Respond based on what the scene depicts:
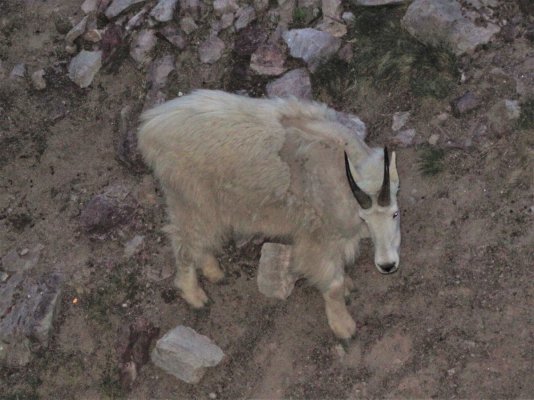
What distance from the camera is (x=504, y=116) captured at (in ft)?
25.4

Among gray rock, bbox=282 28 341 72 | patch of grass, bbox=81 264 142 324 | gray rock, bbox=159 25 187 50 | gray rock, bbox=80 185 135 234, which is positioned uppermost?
gray rock, bbox=159 25 187 50

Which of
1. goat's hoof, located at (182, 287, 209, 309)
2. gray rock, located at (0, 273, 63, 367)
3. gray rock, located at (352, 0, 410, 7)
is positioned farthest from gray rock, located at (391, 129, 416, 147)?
gray rock, located at (0, 273, 63, 367)

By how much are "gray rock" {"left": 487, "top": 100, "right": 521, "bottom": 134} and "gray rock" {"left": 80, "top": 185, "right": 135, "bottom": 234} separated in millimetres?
4557

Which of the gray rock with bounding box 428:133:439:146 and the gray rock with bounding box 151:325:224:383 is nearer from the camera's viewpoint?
the gray rock with bounding box 151:325:224:383

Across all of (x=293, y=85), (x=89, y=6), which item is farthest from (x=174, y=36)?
(x=293, y=85)

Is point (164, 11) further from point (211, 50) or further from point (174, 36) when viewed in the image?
point (211, 50)

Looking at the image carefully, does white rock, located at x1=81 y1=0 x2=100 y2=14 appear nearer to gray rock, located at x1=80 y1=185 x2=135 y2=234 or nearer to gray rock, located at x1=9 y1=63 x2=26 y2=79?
gray rock, located at x1=9 y1=63 x2=26 y2=79

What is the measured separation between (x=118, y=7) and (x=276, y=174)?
5.00 meters

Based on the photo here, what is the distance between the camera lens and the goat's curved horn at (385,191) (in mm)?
5676

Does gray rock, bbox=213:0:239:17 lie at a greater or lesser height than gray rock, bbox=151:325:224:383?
greater

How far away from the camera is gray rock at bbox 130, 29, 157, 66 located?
32.1 feet

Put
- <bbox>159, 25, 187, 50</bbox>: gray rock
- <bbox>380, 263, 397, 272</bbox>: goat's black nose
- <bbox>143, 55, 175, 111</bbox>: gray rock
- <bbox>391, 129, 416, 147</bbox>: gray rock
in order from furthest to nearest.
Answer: <bbox>159, 25, 187, 50</bbox>: gray rock, <bbox>143, 55, 175, 111</bbox>: gray rock, <bbox>391, 129, 416, 147</bbox>: gray rock, <bbox>380, 263, 397, 272</bbox>: goat's black nose

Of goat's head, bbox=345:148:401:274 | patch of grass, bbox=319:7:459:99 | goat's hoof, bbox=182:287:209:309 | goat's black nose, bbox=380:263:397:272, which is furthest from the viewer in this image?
patch of grass, bbox=319:7:459:99

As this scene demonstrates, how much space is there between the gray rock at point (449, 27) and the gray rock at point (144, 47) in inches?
148
